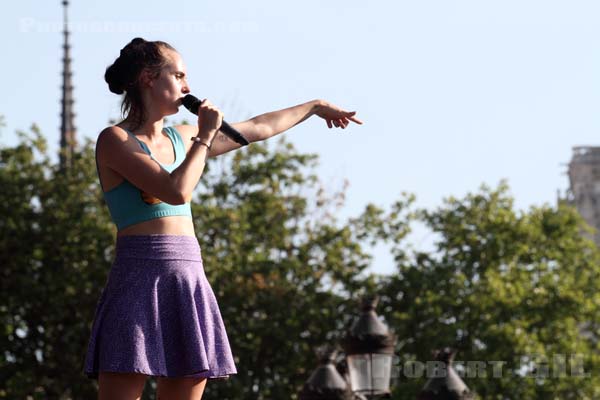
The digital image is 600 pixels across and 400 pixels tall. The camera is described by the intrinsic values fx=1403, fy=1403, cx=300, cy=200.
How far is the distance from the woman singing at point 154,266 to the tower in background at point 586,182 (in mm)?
89583

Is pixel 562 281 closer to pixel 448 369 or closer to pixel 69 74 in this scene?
Result: pixel 448 369

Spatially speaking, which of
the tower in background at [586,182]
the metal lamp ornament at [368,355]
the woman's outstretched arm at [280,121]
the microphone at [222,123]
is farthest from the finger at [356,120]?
the tower in background at [586,182]

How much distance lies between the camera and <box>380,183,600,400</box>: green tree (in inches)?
1307

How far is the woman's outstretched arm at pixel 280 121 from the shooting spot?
561 centimetres

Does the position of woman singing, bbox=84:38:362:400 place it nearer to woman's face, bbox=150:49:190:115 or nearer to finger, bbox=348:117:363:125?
woman's face, bbox=150:49:190:115

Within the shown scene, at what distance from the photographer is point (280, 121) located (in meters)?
5.87

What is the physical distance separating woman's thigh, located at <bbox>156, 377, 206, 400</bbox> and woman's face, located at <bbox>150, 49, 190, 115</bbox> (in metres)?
1.02

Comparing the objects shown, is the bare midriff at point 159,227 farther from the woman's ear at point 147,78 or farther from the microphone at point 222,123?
the woman's ear at point 147,78

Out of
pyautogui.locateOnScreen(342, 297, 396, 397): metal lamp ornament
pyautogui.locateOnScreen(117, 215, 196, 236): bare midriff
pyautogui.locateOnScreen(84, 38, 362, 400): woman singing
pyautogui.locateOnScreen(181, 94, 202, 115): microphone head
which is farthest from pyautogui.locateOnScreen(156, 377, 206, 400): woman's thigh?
pyautogui.locateOnScreen(342, 297, 396, 397): metal lamp ornament

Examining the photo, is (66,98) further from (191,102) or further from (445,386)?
(191,102)

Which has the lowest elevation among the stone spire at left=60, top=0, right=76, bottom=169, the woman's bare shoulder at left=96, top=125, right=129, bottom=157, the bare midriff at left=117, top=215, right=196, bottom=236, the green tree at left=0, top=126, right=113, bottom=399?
the bare midriff at left=117, top=215, right=196, bottom=236

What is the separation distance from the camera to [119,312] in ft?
16.8

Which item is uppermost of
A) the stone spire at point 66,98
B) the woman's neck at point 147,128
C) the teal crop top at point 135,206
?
the stone spire at point 66,98

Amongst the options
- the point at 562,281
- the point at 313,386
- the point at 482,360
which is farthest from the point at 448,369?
the point at 562,281
